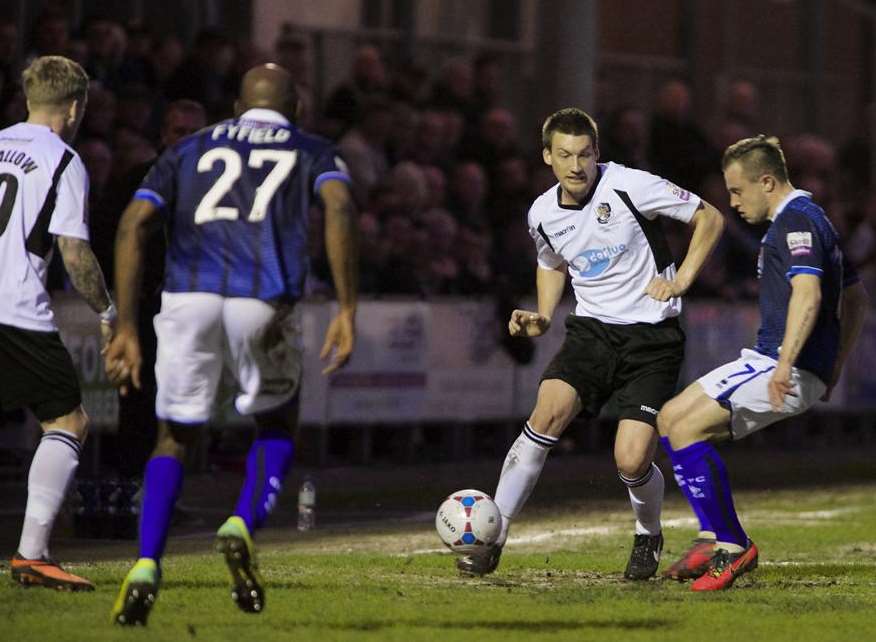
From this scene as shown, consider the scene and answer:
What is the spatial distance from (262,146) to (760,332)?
9.91 ft

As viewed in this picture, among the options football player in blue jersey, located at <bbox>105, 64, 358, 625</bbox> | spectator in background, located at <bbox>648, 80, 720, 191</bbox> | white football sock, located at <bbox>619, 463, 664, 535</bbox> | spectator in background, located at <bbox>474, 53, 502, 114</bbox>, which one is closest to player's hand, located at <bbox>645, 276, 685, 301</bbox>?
white football sock, located at <bbox>619, 463, 664, 535</bbox>

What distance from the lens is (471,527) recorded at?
10.5m

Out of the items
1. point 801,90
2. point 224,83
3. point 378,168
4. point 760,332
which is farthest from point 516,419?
point 801,90

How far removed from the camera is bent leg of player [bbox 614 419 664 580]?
1052 cm

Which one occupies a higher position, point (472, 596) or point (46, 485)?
point (46, 485)

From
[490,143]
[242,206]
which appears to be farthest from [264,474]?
[490,143]

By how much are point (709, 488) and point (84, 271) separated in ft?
10.5

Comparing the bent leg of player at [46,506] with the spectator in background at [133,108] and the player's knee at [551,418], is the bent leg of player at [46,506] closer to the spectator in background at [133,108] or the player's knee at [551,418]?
the player's knee at [551,418]

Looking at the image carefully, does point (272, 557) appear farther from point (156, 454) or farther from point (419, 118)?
point (419, 118)

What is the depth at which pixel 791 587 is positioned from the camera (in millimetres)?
10477

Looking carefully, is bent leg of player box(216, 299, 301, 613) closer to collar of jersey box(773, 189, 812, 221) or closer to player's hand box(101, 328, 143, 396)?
player's hand box(101, 328, 143, 396)

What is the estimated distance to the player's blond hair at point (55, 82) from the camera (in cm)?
961

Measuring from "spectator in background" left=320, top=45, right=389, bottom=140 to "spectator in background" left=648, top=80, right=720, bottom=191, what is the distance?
348cm

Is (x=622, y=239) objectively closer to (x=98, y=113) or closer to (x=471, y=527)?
(x=471, y=527)
